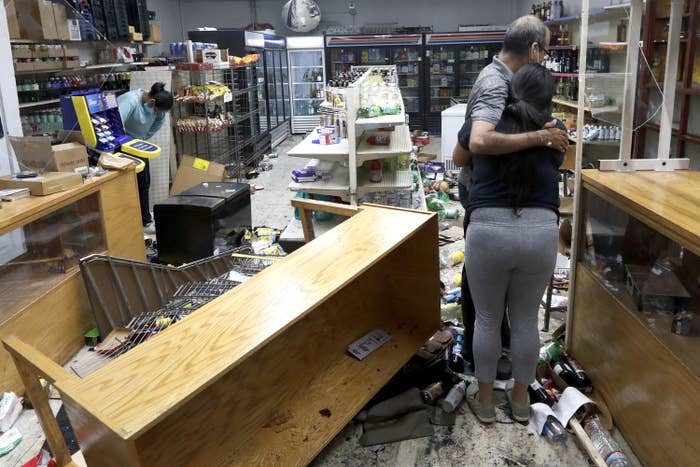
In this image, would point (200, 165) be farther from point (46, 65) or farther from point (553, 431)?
point (553, 431)

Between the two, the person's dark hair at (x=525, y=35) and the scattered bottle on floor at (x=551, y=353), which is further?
the scattered bottle on floor at (x=551, y=353)

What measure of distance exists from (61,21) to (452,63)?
8.22 metres

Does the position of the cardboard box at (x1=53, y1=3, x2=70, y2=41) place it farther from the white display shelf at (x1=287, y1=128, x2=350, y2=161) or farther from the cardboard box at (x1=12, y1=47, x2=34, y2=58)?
the white display shelf at (x1=287, y1=128, x2=350, y2=161)

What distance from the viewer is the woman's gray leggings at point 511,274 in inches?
83.7

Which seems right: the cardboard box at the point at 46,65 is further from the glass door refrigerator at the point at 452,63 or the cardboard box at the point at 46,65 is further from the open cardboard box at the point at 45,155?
the glass door refrigerator at the point at 452,63

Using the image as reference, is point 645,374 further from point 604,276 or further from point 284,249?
point 284,249

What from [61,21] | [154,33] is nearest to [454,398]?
[61,21]

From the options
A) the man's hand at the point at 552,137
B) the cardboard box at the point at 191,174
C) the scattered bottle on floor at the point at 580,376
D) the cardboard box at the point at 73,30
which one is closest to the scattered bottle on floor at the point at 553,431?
the scattered bottle on floor at the point at 580,376

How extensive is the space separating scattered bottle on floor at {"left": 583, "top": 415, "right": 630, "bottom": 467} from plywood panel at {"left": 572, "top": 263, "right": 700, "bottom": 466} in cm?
7

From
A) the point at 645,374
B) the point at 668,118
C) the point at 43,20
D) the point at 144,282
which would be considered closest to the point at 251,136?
the point at 43,20

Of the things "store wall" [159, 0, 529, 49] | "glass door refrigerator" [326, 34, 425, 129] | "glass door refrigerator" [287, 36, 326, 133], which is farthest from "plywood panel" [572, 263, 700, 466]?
"store wall" [159, 0, 529, 49]

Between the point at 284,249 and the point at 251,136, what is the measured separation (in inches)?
184

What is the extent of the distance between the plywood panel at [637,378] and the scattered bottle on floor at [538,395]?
0.77 ft

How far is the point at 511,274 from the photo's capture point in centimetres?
224
